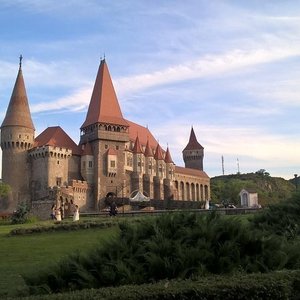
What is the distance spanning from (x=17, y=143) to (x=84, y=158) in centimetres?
972

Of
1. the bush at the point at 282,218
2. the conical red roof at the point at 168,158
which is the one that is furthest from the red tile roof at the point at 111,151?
the bush at the point at 282,218

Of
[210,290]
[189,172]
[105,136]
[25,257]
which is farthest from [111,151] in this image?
[210,290]

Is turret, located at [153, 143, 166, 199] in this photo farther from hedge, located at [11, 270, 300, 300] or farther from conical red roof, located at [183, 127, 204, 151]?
hedge, located at [11, 270, 300, 300]

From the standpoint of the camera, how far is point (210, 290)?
206 inches

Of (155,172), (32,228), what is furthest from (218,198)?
(32,228)

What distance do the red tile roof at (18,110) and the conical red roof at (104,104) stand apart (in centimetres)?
944

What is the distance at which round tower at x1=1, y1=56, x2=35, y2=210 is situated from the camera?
62.5 metres

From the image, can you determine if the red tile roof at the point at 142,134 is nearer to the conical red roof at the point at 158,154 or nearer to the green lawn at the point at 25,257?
the conical red roof at the point at 158,154

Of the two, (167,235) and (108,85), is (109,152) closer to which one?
(108,85)

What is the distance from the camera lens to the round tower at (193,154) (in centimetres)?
10250

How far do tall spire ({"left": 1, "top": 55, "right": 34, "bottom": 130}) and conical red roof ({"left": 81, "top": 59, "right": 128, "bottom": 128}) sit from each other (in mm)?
9434

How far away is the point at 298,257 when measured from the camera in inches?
276

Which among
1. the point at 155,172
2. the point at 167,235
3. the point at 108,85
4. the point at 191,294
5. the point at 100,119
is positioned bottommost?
the point at 191,294

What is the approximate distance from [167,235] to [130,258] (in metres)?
A: 0.85
